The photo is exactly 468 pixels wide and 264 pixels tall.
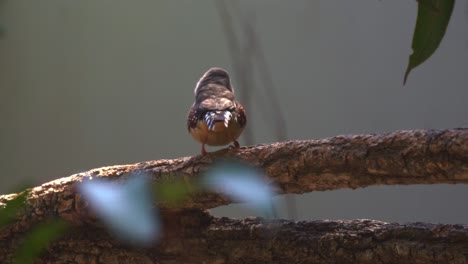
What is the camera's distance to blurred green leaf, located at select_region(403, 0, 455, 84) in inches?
38.7

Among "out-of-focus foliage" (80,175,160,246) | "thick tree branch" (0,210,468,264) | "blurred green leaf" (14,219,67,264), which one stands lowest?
"thick tree branch" (0,210,468,264)

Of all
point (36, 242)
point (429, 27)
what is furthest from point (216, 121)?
point (36, 242)

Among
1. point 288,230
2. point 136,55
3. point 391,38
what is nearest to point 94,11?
point 136,55

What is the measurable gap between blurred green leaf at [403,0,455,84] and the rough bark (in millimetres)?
154

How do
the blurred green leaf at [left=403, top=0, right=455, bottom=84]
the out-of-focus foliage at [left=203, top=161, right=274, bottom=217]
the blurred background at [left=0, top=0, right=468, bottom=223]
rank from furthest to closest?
1. the blurred background at [left=0, top=0, right=468, bottom=223]
2. the out-of-focus foliage at [left=203, top=161, right=274, bottom=217]
3. the blurred green leaf at [left=403, top=0, right=455, bottom=84]

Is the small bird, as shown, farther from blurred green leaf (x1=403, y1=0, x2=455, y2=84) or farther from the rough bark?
blurred green leaf (x1=403, y1=0, x2=455, y2=84)

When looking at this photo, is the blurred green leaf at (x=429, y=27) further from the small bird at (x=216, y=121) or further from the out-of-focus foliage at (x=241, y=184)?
the small bird at (x=216, y=121)

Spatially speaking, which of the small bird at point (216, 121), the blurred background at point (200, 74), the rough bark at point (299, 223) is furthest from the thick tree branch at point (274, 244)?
the blurred background at point (200, 74)

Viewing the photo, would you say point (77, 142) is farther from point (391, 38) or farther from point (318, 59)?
point (391, 38)

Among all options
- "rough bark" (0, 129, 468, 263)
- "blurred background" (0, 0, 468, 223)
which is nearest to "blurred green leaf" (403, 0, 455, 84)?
"rough bark" (0, 129, 468, 263)

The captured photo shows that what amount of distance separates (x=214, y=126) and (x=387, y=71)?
52.3 inches

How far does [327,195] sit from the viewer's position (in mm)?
2738

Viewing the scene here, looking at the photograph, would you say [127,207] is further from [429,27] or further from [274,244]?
[429,27]

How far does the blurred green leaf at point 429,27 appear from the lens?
98 cm
